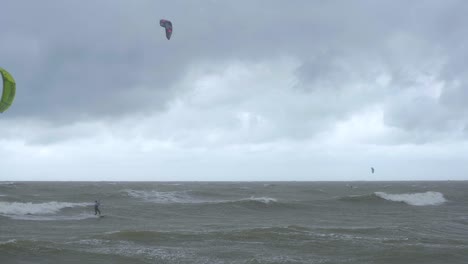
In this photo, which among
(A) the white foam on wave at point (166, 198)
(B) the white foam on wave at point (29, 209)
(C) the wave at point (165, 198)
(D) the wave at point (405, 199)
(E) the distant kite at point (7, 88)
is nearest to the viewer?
(E) the distant kite at point (7, 88)

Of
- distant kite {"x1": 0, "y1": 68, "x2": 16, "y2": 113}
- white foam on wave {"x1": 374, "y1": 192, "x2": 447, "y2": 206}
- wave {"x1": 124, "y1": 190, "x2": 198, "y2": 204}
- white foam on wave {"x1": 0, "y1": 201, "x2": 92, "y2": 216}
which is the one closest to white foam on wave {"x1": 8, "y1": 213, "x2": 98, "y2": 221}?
white foam on wave {"x1": 0, "y1": 201, "x2": 92, "y2": 216}

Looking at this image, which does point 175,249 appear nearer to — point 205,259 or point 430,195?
point 205,259

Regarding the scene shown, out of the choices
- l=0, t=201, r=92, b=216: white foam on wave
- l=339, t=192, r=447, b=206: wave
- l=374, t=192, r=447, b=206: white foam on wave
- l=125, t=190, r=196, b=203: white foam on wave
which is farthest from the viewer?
l=374, t=192, r=447, b=206: white foam on wave

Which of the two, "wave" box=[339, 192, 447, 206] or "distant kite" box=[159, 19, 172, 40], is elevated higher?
"distant kite" box=[159, 19, 172, 40]

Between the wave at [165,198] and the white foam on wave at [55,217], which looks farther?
the wave at [165,198]

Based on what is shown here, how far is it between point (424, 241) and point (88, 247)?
11461mm

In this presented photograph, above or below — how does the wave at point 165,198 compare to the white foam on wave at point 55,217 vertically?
above

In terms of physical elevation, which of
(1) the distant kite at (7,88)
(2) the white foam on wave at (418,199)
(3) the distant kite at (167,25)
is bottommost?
(2) the white foam on wave at (418,199)

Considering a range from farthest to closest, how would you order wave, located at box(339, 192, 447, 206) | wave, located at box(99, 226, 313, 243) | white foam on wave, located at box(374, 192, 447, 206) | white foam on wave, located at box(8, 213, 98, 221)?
white foam on wave, located at box(374, 192, 447, 206), wave, located at box(339, 192, 447, 206), white foam on wave, located at box(8, 213, 98, 221), wave, located at box(99, 226, 313, 243)

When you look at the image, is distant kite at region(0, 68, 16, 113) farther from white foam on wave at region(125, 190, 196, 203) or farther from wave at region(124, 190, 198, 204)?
white foam on wave at region(125, 190, 196, 203)

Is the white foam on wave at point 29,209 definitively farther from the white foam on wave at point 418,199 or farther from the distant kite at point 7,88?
the white foam on wave at point 418,199

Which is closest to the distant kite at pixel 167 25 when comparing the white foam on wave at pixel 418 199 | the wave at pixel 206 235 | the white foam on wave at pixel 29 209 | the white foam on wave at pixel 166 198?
the wave at pixel 206 235

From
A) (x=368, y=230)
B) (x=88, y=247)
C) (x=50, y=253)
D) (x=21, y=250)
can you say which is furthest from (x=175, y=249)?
(x=368, y=230)

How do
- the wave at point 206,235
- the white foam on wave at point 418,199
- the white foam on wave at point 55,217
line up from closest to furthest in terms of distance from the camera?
the wave at point 206,235
the white foam on wave at point 55,217
the white foam on wave at point 418,199
